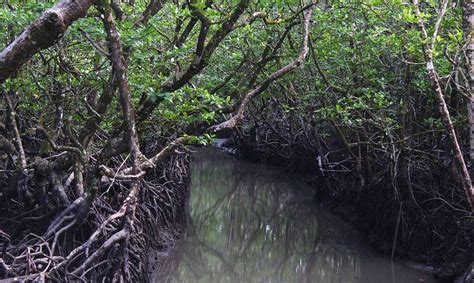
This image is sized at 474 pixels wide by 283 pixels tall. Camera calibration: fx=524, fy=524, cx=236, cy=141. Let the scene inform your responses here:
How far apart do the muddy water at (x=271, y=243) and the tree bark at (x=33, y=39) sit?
5108 millimetres

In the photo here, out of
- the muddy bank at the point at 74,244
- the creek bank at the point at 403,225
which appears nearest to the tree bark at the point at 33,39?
the muddy bank at the point at 74,244

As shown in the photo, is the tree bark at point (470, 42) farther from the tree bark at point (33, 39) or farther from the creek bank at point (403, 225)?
the tree bark at point (33, 39)

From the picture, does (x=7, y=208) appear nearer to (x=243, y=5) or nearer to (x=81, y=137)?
(x=81, y=137)

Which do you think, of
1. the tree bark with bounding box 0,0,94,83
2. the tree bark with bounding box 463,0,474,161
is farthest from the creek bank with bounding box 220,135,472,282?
the tree bark with bounding box 0,0,94,83

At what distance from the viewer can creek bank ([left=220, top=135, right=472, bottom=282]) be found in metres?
5.70

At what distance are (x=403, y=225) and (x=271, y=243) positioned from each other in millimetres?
2095

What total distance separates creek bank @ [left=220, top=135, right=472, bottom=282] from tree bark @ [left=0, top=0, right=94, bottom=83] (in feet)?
15.4

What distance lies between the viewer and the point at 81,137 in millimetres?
4578

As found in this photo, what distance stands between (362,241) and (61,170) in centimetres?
Result: 446

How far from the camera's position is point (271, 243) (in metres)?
7.78

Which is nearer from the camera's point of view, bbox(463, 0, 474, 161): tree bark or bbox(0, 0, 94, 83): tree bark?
bbox(0, 0, 94, 83): tree bark

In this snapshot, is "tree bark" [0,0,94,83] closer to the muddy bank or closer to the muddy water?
the muddy bank

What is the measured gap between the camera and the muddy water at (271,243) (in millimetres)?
6430

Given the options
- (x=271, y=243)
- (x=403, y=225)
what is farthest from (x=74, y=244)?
(x=403, y=225)
